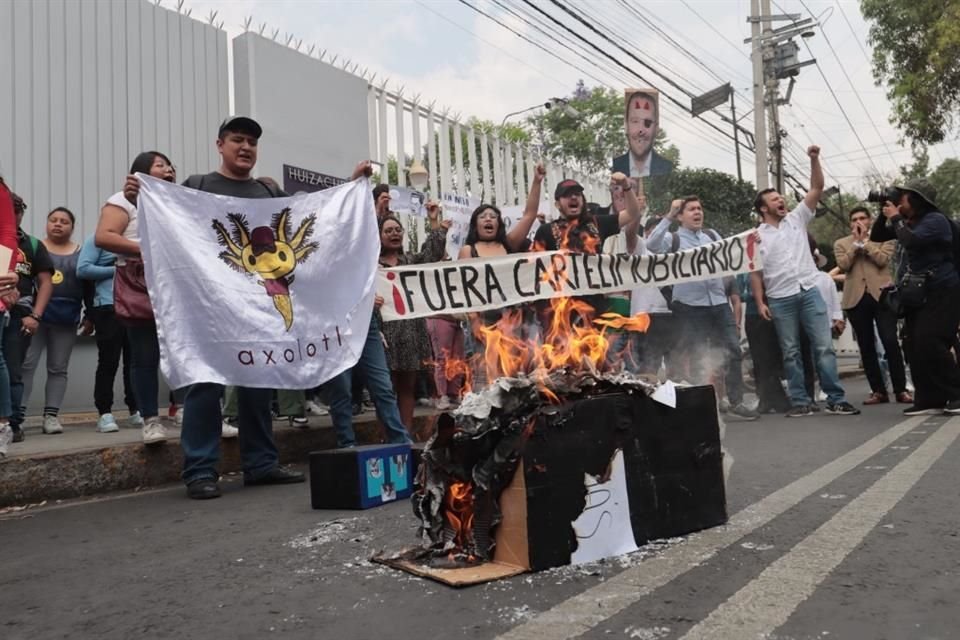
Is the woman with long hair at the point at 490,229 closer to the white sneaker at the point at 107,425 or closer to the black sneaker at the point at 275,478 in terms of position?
the black sneaker at the point at 275,478

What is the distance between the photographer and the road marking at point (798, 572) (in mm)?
2076

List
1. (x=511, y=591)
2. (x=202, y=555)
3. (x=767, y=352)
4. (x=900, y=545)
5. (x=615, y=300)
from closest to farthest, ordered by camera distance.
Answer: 1. (x=511, y=591)
2. (x=900, y=545)
3. (x=202, y=555)
4. (x=615, y=300)
5. (x=767, y=352)

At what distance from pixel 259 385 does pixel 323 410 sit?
3.00m

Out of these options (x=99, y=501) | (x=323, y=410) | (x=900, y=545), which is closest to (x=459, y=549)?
(x=900, y=545)

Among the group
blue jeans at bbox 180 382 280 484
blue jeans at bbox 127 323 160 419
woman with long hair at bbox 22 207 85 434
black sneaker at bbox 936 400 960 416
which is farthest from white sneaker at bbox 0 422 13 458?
black sneaker at bbox 936 400 960 416

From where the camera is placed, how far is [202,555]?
3104 mm

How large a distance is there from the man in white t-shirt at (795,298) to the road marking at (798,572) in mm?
3640

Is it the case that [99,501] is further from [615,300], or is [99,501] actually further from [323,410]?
[615,300]

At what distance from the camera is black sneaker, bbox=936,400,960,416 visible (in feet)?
21.8

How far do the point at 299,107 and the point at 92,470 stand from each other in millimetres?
5912

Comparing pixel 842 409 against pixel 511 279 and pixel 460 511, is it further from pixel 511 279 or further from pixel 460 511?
pixel 460 511

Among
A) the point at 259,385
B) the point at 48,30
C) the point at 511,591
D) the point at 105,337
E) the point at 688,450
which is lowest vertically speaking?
the point at 511,591

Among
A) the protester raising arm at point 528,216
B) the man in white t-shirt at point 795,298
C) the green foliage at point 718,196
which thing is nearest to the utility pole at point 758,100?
the green foliage at point 718,196

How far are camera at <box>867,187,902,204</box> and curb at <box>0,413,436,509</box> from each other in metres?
5.53
